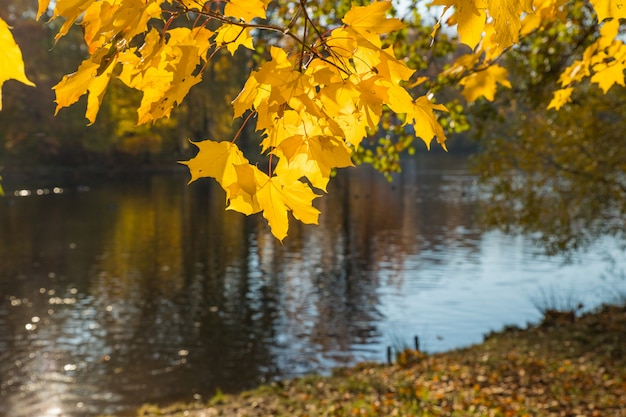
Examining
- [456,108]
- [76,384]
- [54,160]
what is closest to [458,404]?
[456,108]

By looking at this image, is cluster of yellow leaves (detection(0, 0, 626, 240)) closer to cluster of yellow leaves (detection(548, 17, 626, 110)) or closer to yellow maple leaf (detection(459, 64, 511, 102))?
cluster of yellow leaves (detection(548, 17, 626, 110))

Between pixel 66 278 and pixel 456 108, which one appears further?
pixel 66 278

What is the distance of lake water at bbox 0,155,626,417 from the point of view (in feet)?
36.1

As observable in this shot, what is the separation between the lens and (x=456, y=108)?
579 cm

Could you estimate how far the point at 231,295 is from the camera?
642 inches

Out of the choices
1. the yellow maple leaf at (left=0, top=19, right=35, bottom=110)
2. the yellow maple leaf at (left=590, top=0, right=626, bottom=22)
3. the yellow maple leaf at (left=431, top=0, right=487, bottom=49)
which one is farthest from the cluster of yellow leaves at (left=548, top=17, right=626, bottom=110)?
the yellow maple leaf at (left=0, top=19, right=35, bottom=110)

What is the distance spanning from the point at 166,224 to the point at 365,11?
87.2ft

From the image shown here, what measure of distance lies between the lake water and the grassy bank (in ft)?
5.52

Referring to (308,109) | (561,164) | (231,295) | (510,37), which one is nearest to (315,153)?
(308,109)

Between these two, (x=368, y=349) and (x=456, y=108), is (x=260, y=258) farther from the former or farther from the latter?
(x=456, y=108)

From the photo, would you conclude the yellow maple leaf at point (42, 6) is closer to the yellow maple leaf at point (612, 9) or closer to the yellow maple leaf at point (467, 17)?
the yellow maple leaf at point (467, 17)

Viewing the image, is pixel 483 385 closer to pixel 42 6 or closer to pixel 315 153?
pixel 315 153

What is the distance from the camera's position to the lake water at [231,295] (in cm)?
1101

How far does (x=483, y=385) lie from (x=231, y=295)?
375 inches
